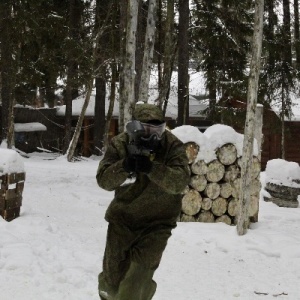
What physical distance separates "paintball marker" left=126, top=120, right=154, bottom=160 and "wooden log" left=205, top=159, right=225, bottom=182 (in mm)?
4941

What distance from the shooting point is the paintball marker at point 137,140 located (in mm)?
2924

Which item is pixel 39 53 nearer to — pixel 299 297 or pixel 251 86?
pixel 251 86

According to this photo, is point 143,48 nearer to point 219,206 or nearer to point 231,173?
point 231,173

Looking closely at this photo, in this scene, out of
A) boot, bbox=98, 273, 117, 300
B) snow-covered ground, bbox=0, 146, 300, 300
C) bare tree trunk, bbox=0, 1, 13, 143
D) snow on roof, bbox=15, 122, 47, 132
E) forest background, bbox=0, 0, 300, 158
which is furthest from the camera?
snow on roof, bbox=15, 122, 47, 132

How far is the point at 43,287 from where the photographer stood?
451cm

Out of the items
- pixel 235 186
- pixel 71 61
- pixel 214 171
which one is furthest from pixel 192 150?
pixel 71 61

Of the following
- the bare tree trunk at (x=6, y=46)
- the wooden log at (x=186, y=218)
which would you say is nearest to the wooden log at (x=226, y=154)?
the wooden log at (x=186, y=218)

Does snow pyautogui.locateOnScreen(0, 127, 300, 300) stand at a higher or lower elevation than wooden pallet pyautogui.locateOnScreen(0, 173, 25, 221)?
lower

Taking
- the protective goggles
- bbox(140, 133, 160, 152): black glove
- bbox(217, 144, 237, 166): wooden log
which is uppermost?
the protective goggles

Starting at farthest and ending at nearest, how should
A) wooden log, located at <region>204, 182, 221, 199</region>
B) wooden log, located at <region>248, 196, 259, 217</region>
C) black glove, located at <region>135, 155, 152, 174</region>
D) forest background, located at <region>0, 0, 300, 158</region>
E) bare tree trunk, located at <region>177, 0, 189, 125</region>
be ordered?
bare tree trunk, located at <region>177, 0, 189, 125</region>
forest background, located at <region>0, 0, 300, 158</region>
wooden log, located at <region>204, 182, 221, 199</region>
wooden log, located at <region>248, 196, 259, 217</region>
black glove, located at <region>135, 155, 152, 174</region>

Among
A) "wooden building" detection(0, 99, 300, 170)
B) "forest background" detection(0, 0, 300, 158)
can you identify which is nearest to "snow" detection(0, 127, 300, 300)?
"forest background" detection(0, 0, 300, 158)

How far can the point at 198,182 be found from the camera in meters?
7.83

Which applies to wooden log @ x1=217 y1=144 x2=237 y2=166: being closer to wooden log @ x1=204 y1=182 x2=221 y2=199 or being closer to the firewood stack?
the firewood stack

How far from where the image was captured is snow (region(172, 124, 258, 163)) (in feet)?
25.7
